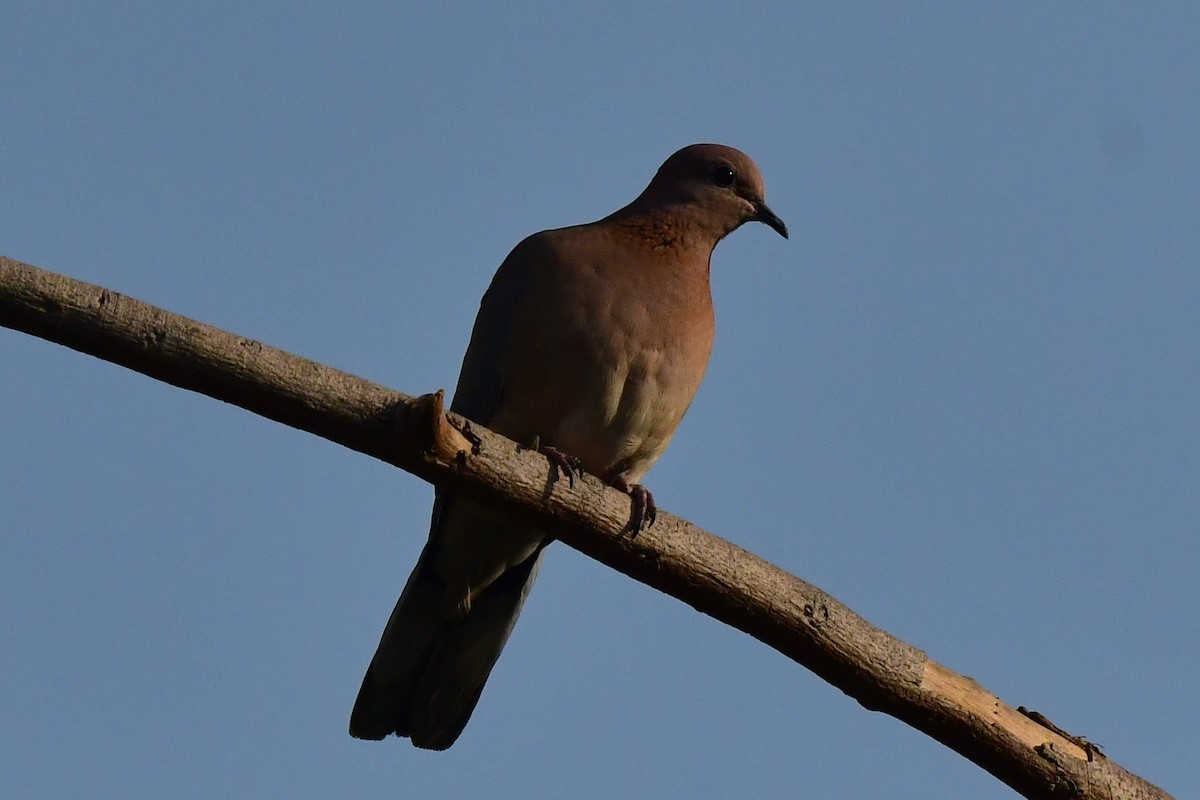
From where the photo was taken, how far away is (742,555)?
3.87 metres

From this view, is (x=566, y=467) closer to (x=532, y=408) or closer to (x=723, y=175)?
(x=532, y=408)

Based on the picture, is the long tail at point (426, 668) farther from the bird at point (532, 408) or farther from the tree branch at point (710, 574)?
the tree branch at point (710, 574)

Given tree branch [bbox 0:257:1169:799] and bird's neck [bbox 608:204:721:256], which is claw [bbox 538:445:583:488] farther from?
bird's neck [bbox 608:204:721:256]

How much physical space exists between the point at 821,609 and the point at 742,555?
0.82ft

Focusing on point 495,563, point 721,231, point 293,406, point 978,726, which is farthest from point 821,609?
point 721,231

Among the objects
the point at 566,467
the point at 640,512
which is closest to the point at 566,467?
the point at 566,467

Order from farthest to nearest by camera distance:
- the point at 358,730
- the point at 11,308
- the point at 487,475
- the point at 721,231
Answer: the point at 721,231 → the point at 358,730 → the point at 487,475 → the point at 11,308

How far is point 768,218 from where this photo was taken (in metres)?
6.35

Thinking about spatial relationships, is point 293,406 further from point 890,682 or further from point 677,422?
point 677,422

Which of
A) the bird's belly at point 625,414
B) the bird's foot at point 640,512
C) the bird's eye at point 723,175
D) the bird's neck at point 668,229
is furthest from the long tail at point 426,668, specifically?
the bird's eye at point 723,175

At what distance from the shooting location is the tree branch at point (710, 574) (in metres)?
3.50

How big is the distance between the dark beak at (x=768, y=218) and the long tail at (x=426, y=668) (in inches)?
82.1

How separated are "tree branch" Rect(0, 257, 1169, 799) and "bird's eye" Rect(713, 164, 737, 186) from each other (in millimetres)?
2602

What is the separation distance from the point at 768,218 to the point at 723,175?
0.96 ft
